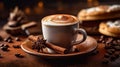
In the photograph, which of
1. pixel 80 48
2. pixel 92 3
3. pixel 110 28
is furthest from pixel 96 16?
pixel 92 3

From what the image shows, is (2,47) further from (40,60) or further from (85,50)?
(85,50)

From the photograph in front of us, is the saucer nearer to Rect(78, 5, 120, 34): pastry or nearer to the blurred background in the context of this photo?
Rect(78, 5, 120, 34): pastry

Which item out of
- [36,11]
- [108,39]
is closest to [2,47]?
[108,39]

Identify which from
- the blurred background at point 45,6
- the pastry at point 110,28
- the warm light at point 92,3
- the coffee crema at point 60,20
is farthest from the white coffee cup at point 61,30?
the warm light at point 92,3


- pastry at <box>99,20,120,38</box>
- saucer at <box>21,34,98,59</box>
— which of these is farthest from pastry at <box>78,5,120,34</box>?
saucer at <box>21,34,98,59</box>

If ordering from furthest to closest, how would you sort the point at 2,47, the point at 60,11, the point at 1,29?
1. the point at 60,11
2. the point at 1,29
3. the point at 2,47

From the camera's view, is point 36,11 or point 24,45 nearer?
point 24,45
